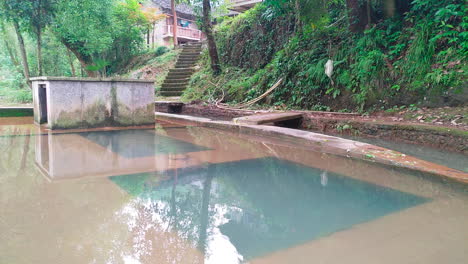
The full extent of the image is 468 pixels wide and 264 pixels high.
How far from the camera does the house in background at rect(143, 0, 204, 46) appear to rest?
20.9 metres

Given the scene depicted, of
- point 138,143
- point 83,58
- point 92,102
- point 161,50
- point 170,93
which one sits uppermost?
point 161,50

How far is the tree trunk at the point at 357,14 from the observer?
7.09 meters

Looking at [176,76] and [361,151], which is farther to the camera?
[176,76]

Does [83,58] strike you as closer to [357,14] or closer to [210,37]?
[210,37]

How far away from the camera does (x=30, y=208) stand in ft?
6.17

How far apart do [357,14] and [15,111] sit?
324 inches

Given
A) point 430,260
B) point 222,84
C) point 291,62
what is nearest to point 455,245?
point 430,260

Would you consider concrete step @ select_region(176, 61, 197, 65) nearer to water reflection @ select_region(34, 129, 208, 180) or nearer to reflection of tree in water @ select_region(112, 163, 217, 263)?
water reflection @ select_region(34, 129, 208, 180)

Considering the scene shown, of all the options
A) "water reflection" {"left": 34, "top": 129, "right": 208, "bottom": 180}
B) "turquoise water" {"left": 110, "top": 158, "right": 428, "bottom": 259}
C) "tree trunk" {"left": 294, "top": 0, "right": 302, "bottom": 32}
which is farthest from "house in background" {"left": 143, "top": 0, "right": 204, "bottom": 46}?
"turquoise water" {"left": 110, "top": 158, "right": 428, "bottom": 259}

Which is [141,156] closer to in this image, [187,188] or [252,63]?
[187,188]

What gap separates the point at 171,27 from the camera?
70.5 ft

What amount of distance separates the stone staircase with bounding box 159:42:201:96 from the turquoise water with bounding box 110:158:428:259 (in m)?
9.53

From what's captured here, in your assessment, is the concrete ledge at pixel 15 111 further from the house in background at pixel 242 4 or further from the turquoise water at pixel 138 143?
the house in background at pixel 242 4

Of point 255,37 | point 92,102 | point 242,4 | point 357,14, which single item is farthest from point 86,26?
point 357,14
